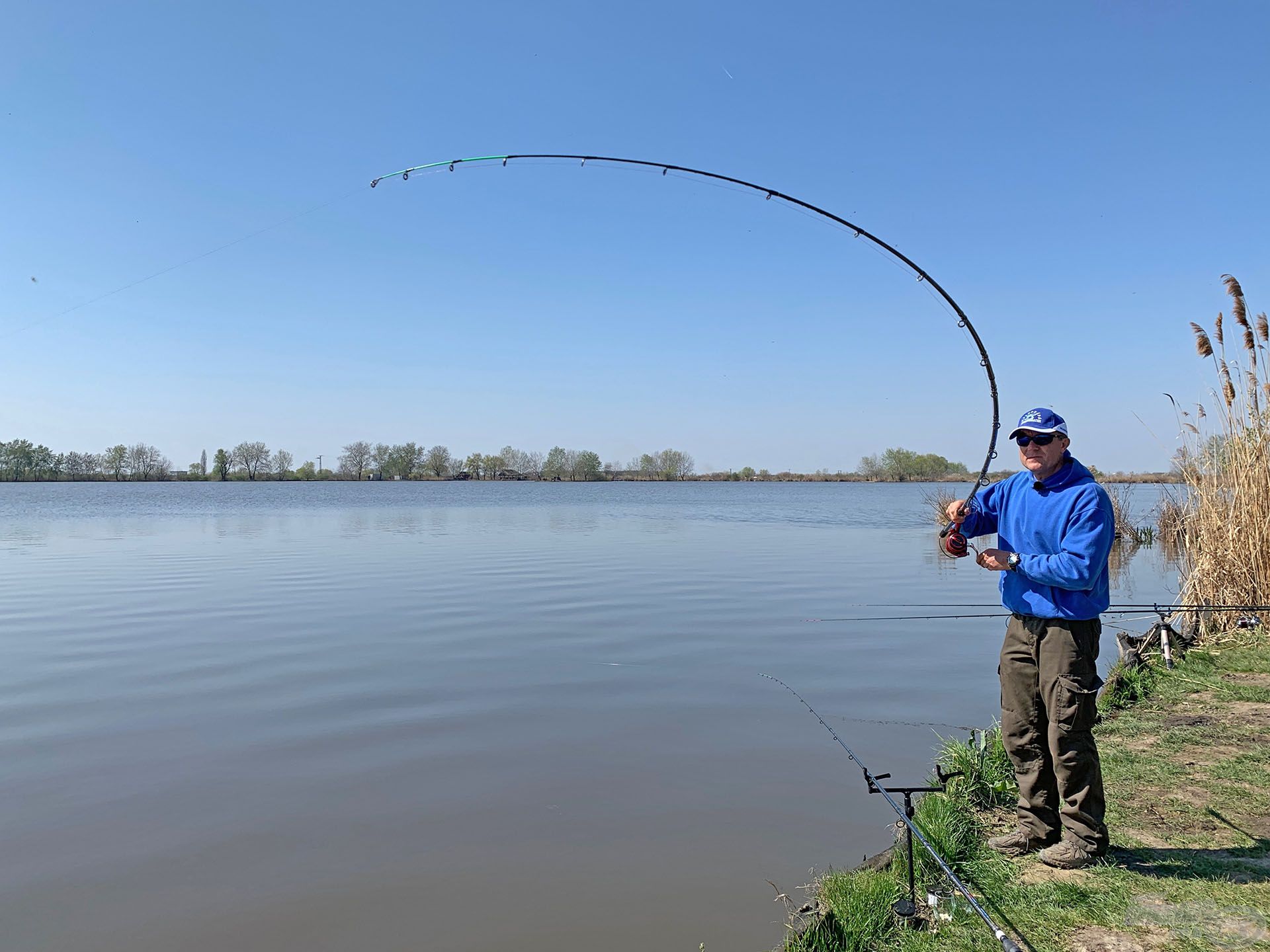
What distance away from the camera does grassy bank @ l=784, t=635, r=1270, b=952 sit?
3.37 m

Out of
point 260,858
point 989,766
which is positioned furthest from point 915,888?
point 260,858

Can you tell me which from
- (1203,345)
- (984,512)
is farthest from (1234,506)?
(984,512)

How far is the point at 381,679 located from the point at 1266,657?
854 centimetres

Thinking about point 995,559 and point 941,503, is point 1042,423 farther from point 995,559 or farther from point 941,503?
point 941,503

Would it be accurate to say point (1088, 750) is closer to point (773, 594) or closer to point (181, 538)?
point (773, 594)

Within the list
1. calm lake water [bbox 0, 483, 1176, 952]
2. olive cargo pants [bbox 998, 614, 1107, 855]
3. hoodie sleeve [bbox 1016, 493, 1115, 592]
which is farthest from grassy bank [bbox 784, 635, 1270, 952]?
hoodie sleeve [bbox 1016, 493, 1115, 592]

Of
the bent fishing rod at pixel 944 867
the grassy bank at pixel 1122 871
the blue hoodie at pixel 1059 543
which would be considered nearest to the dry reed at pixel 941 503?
the blue hoodie at pixel 1059 543

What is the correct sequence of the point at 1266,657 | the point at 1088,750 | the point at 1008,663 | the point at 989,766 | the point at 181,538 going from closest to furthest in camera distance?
the point at 1088,750 → the point at 1008,663 → the point at 989,766 → the point at 1266,657 → the point at 181,538

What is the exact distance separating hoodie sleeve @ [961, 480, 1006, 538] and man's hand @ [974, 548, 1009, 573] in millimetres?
356

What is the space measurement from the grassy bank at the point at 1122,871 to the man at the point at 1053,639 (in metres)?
0.22

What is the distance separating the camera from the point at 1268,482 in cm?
895

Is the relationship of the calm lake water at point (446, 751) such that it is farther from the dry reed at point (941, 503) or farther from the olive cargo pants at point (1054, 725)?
the dry reed at point (941, 503)

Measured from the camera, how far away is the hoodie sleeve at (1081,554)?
3.68m

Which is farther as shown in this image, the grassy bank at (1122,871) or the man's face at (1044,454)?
the man's face at (1044,454)
